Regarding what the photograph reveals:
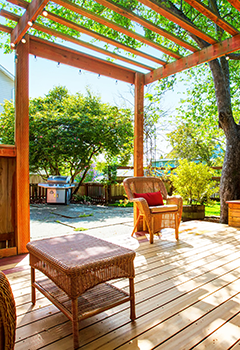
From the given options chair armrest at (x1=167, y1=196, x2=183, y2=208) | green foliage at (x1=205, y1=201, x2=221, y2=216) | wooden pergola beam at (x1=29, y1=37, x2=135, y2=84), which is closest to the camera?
wooden pergola beam at (x1=29, y1=37, x2=135, y2=84)

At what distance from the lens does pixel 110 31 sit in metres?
3.88

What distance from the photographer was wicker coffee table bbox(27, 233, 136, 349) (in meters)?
1.44

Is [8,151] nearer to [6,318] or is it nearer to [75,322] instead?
[75,322]

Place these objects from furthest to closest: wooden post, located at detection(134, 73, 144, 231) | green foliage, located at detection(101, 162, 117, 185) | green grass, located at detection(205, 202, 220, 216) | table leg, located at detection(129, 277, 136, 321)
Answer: green foliage, located at detection(101, 162, 117, 185) < green grass, located at detection(205, 202, 220, 216) < wooden post, located at detection(134, 73, 144, 231) < table leg, located at detection(129, 277, 136, 321)

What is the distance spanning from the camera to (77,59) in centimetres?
353

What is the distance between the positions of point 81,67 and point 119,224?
3.06 meters

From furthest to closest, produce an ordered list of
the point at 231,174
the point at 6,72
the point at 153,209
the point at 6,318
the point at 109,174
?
the point at 6,72 < the point at 109,174 < the point at 231,174 < the point at 153,209 < the point at 6,318

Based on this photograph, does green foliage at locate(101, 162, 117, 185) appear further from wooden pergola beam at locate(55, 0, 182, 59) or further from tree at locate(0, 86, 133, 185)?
wooden pergola beam at locate(55, 0, 182, 59)

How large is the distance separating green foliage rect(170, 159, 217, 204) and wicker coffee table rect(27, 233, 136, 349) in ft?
13.2

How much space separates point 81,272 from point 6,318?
498 mm

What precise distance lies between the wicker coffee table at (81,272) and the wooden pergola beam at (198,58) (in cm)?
293

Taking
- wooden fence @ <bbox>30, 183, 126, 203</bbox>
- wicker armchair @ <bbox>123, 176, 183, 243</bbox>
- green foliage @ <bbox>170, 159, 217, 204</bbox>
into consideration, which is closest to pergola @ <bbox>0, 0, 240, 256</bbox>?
wicker armchair @ <bbox>123, 176, 183, 243</bbox>

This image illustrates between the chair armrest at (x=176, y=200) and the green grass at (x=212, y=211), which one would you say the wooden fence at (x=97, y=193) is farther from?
the chair armrest at (x=176, y=200)

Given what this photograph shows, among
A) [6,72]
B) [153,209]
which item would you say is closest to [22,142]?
[153,209]
